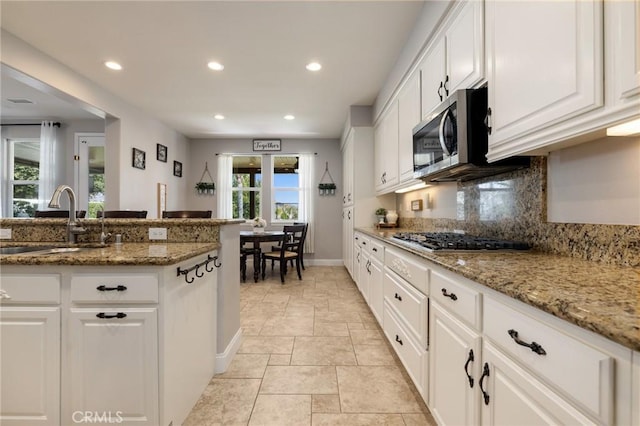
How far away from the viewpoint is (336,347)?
239 centimetres

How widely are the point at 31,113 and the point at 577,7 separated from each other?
7.01 metres

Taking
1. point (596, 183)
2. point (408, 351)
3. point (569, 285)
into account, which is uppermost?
point (596, 183)

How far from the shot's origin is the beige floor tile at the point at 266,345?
232cm

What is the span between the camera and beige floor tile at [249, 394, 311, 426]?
5.08ft

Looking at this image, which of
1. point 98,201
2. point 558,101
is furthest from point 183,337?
point 98,201

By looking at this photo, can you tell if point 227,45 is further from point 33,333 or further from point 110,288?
point 33,333

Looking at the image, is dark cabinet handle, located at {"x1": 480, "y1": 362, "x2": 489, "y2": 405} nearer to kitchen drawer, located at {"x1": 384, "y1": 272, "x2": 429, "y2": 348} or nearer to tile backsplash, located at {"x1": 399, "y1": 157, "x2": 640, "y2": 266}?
kitchen drawer, located at {"x1": 384, "y1": 272, "x2": 429, "y2": 348}

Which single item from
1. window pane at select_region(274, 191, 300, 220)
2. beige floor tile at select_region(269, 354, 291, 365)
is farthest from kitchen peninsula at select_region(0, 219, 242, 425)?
window pane at select_region(274, 191, 300, 220)

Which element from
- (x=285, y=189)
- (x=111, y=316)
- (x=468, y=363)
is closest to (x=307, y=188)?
(x=285, y=189)

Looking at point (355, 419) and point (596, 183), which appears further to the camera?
point (355, 419)

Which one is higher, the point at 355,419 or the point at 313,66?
the point at 313,66

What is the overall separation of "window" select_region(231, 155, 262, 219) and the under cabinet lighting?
587 centimetres

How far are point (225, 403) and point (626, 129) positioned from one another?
222 centimetres

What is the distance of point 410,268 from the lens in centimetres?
171
